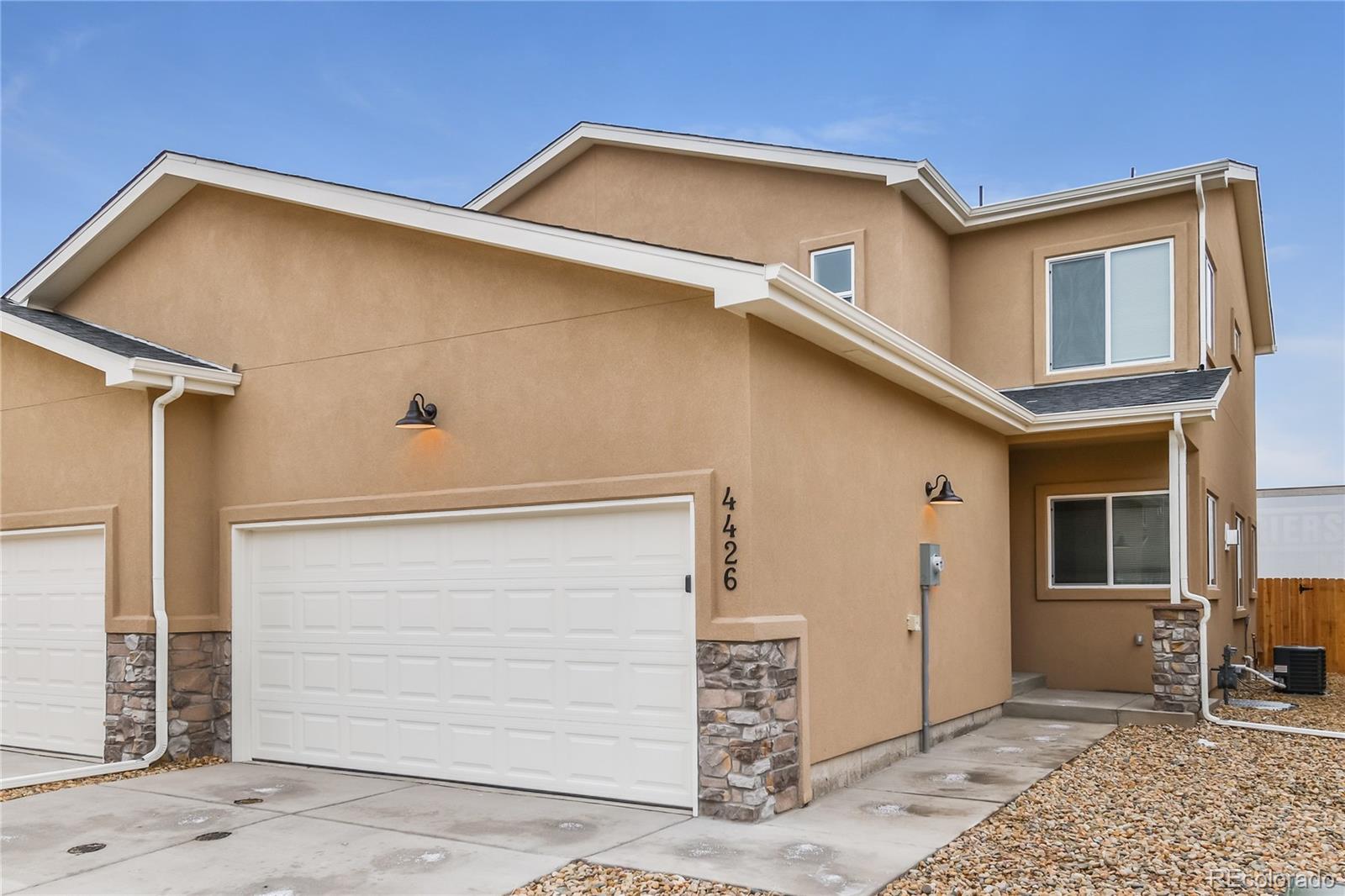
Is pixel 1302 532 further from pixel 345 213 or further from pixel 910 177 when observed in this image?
pixel 345 213

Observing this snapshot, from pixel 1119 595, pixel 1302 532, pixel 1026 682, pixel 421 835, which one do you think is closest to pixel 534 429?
pixel 421 835

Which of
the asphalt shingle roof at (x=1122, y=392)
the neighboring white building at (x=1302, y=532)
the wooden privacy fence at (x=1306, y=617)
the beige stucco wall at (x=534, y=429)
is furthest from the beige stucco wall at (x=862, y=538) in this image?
the neighboring white building at (x=1302, y=532)

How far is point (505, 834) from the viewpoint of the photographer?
6.39 metres

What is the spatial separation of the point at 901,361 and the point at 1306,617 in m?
12.8

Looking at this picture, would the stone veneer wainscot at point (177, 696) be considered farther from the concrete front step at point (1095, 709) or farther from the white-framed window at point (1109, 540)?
the white-framed window at point (1109, 540)

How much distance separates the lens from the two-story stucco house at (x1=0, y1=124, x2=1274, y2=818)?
7.02 m

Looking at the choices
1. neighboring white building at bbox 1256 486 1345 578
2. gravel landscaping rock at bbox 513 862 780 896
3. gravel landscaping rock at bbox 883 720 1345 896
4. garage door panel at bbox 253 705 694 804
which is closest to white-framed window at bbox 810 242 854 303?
gravel landscaping rock at bbox 883 720 1345 896

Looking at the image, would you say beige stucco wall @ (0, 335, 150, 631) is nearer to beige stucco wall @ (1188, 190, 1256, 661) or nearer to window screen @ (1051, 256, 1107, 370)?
window screen @ (1051, 256, 1107, 370)

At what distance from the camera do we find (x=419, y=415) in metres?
8.02

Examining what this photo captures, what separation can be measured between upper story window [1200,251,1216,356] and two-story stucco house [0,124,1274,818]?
132 mm

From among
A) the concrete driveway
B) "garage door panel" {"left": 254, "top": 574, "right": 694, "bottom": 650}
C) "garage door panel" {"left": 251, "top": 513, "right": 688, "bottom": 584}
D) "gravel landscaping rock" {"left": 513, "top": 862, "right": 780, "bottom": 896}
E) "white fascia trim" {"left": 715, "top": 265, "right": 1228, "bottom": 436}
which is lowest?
the concrete driveway

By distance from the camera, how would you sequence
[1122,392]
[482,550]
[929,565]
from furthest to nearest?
[1122,392]
[929,565]
[482,550]

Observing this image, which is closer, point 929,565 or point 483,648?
point 483,648

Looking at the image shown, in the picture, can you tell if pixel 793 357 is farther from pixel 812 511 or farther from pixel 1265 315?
pixel 1265 315
